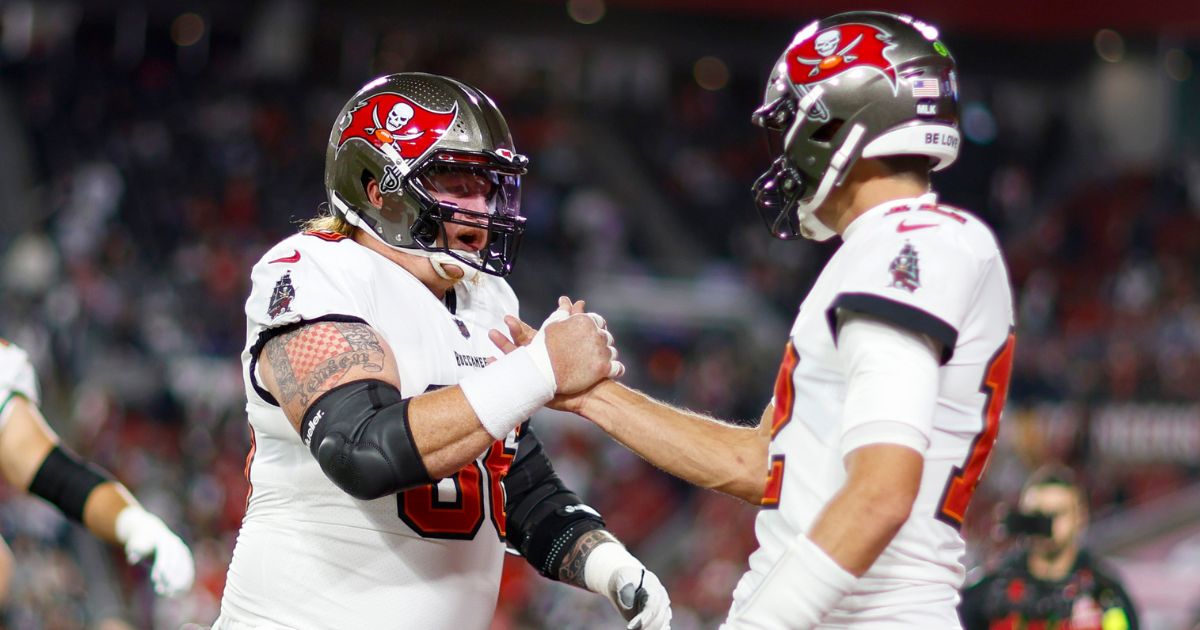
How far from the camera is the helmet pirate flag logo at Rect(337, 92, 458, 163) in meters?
3.78

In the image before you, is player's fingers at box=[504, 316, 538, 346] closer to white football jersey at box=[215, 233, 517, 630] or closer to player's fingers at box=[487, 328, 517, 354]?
player's fingers at box=[487, 328, 517, 354]

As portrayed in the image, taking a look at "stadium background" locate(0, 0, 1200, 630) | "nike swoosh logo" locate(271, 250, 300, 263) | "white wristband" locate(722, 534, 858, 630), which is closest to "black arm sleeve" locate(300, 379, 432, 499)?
"nike swoosh logo" locate(271, 250, 300, 263)

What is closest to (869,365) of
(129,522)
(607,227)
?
(129,522)

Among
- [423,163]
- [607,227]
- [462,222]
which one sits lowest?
[607,227]

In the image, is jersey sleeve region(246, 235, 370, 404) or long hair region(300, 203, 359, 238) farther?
long hair region(300, 203, 359, 238)

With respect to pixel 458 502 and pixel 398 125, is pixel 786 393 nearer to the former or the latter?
pixel 458 502

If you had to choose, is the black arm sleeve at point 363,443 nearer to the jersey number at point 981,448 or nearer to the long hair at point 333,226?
the long hair at point 333,226

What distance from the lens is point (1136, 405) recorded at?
13.3 metres

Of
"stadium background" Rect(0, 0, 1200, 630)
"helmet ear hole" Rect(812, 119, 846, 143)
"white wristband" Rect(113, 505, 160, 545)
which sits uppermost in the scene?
"helmet ear hole" Rect(812, 119, 846, 143)

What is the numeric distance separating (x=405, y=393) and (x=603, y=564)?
77 cm

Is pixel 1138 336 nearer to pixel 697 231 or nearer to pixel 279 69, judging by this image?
pixel 697 231

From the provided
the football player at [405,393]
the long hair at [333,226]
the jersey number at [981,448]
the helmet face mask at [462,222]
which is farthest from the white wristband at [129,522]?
the jersey number at [981,448]

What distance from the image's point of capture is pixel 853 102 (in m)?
3.14

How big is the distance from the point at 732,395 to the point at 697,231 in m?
5.53
